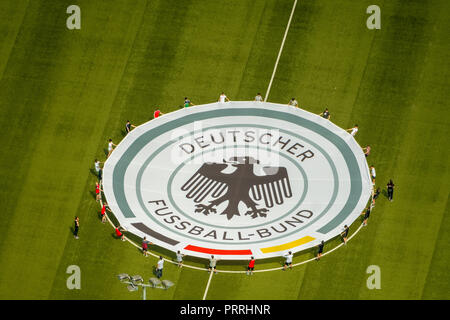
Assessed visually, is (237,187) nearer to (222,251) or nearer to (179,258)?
(222,251)

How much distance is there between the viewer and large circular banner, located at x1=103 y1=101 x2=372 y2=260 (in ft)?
257

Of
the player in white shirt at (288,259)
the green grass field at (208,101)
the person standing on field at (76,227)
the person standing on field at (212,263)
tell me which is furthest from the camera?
the person standing on field at (76,227)

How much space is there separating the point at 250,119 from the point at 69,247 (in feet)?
57.6

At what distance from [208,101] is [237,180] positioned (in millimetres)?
9033

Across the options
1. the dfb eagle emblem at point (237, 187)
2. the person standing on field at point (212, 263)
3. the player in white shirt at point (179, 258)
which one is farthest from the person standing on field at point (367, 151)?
the player in white shirt at point (179, 258)

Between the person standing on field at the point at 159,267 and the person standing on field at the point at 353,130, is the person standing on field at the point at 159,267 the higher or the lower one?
the lower one

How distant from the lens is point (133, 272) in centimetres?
7700

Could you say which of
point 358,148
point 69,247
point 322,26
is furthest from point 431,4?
point 69,247

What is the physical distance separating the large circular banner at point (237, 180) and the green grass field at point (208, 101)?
63.1 inches

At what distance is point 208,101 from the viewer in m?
88.2

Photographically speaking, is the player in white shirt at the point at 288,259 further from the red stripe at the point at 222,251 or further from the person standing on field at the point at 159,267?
the person standing on field at the point at 159,267

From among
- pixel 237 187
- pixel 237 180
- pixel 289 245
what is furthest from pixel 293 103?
pixel 289 245

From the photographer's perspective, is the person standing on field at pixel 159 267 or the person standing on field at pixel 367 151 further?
the person standing on field at pixel 367 151

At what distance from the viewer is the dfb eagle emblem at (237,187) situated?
80.2 meters
